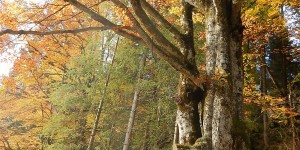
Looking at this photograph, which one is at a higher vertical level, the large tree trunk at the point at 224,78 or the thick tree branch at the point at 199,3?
the thick tree branch at the point at 199,3

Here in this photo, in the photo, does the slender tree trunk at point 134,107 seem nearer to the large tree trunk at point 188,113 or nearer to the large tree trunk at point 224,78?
the large tree trunk at point 188,113

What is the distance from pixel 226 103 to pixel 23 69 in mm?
10960

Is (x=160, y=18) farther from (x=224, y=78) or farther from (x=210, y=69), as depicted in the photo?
(x=224, y=78)

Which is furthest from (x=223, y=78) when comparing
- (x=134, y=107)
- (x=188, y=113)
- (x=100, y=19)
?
(x=134, y=107)

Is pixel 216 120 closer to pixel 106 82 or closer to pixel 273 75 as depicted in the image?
pixel 106 82

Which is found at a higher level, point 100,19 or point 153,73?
point 153,73

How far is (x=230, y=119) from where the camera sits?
12.9 feet

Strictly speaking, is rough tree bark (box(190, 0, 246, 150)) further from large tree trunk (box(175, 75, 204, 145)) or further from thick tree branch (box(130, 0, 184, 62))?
thick tree branch (box(130, 0, 184, 62))

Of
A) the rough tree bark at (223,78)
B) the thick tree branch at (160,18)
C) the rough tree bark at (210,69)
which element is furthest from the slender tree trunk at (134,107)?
the rough tree bark at (223,78)

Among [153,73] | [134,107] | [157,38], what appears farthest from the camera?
[153,73]

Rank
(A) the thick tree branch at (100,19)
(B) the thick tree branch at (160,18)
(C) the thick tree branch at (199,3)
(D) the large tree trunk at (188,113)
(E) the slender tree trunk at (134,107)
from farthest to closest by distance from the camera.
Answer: (E) the slender tree trunk at (134,107)
(C) the thick tree branch at (199,3)
(B) the thick tree branch at (160,18)
(D) the large tree trunk at (188,113)
(A) the thick tree branch at (100,19)

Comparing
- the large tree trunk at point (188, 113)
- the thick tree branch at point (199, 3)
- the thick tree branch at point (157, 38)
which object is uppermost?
the thick tree branch at point (199, 3)

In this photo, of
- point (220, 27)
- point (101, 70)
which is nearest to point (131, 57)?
point (101, 70)

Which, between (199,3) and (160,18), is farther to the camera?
(199,3)
